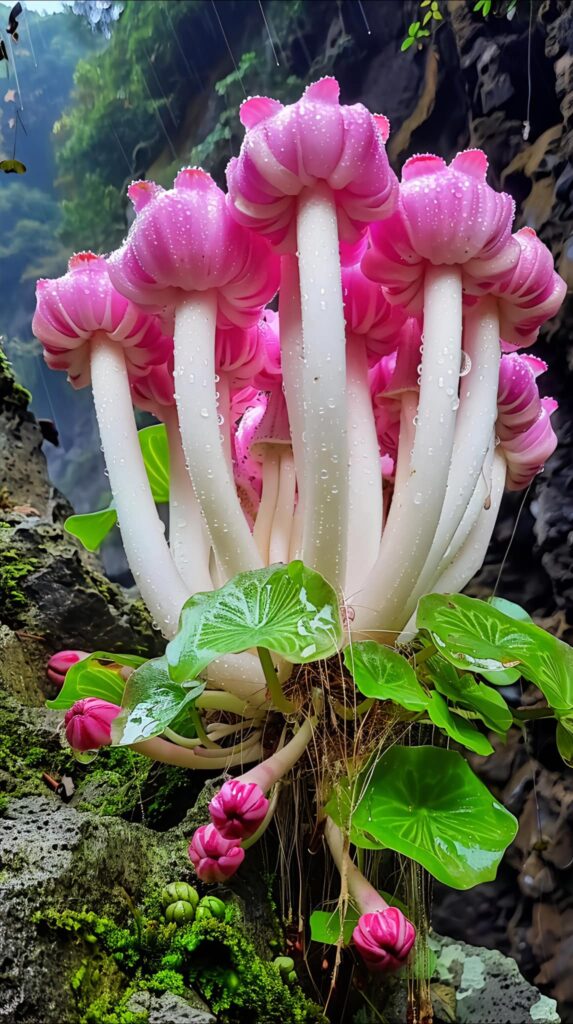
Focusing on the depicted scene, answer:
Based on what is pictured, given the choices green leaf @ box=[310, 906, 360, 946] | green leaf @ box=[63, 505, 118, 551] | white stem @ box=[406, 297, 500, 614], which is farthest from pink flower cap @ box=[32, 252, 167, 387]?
green leaf @ box=[310, 906, 360, 946]

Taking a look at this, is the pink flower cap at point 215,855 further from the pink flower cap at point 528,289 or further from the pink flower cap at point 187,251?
the pink flower cap at point 528,289

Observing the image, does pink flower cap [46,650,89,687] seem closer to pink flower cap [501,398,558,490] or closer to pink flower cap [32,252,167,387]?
pink flower cap [32,252,167,387]

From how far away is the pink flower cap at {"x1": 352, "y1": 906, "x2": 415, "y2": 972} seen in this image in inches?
27.9

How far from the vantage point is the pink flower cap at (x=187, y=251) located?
2.87ft

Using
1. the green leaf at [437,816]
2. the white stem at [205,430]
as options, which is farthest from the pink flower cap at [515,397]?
the green leaf at [437,816]

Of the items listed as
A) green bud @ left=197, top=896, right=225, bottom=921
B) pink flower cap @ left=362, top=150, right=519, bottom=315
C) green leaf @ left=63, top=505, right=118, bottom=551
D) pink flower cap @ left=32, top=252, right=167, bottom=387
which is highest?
pink flower cap @ left=362, top=150, right=519, bottom=315

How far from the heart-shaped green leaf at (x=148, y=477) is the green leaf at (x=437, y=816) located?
756 mm

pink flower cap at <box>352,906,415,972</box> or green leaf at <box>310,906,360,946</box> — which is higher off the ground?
pink flower cap at <box>352,906,415,972</box>

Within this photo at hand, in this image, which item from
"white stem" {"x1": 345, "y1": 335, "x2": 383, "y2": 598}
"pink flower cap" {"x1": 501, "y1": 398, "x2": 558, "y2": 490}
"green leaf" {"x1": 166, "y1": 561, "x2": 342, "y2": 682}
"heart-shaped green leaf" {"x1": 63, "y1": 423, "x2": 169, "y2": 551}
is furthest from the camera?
"heart-shaped green leaf" {"x1": 63, "y1": 423, "x2": 169, "y2": 551}

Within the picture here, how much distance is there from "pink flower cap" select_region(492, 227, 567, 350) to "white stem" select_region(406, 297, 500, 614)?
0.03 metres

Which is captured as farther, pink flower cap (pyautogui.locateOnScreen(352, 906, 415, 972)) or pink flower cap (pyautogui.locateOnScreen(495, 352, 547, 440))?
pink flower cap (pyautogui.locateOnScreen(495, 352, 547, 440))

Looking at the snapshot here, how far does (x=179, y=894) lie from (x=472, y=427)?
0.75 m

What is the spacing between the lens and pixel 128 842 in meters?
0.87

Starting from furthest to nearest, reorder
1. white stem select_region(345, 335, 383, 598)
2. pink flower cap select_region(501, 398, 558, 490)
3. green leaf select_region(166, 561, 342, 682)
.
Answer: pink flower cap select_region(501, 398, 558, 490) < white stem select_region(345, 335, 383, 598) < green leaf select_region(166, 561, 342, 682)
